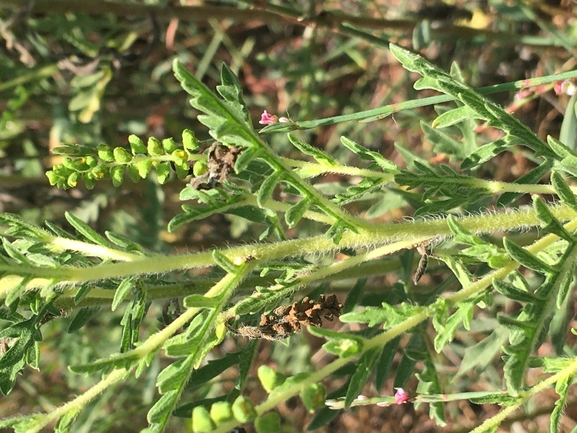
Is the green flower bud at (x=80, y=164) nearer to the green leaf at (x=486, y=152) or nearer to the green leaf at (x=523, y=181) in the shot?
the green leaf at (x=486, y=152)

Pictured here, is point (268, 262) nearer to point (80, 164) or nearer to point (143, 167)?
point (143, 167)

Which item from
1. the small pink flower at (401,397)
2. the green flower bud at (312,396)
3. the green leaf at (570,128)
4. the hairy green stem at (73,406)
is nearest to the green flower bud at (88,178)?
the hairy green stem at (73,406)

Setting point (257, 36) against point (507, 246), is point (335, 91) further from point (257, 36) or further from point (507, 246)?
point (507, 246)

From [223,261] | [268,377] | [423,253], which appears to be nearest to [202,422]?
[268,377]

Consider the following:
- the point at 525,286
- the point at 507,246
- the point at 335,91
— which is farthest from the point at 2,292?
the point at 335,91

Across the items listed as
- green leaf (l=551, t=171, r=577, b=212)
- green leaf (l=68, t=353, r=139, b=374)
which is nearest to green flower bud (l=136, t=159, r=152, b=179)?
green leaf (l=68, t=353, r=139, b=374)

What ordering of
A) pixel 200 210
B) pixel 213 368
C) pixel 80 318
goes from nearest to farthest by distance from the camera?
pixel 200 210 < pixel 80 318 < pixel 213 368

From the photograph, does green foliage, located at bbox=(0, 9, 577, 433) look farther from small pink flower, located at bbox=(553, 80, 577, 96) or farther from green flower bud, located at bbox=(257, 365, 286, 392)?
small pink flower, located at bbox=(553, 80, 577, 96)
